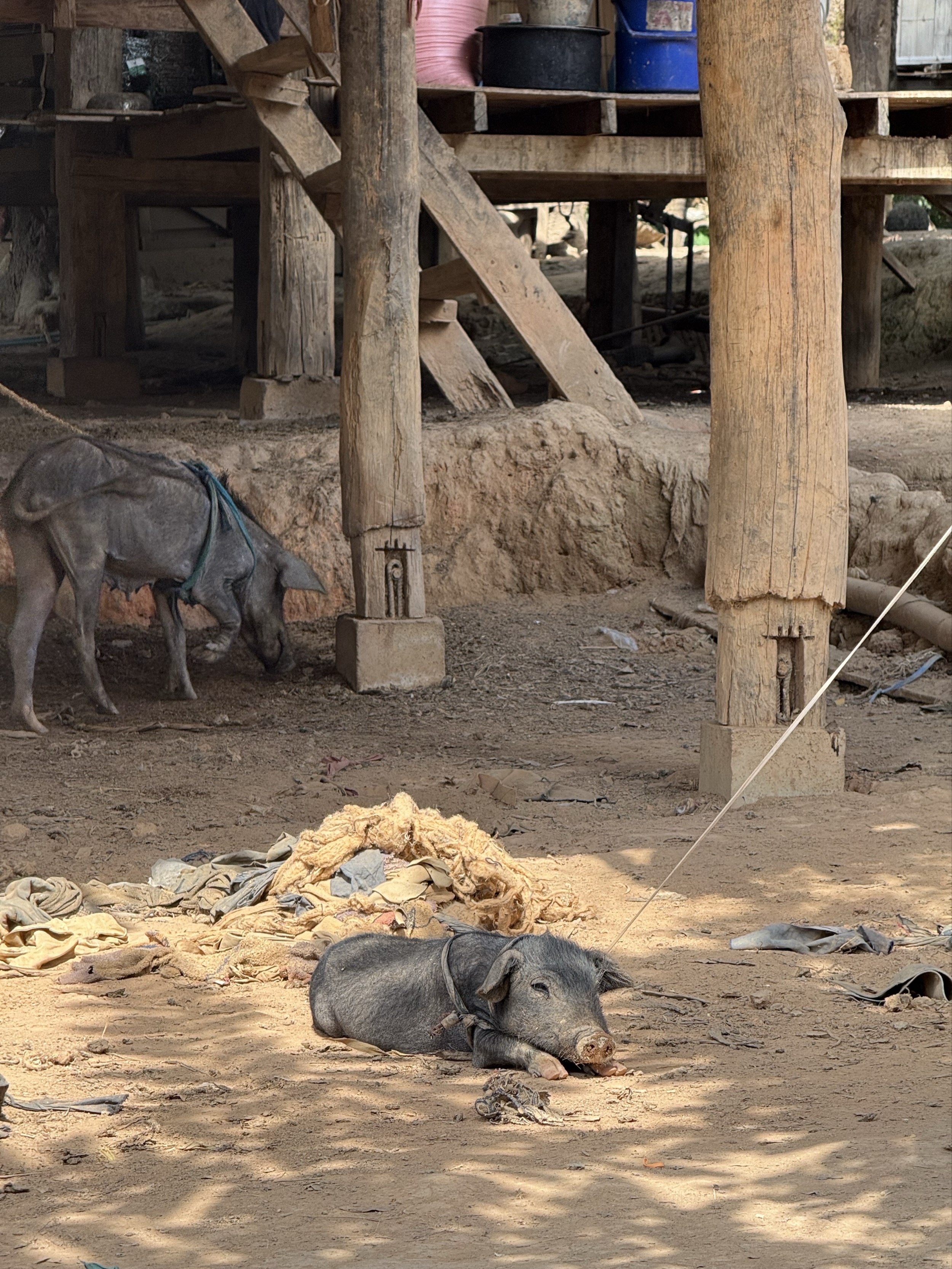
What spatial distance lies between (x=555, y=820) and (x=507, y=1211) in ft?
10.4

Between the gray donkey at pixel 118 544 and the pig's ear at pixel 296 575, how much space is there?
121 mm

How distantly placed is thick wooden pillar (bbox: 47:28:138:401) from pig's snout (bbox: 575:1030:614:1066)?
1115 centimetres

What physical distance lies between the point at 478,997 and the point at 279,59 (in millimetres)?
6974

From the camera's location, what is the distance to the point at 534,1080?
12.6ft

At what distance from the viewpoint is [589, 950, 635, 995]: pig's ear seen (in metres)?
3.98

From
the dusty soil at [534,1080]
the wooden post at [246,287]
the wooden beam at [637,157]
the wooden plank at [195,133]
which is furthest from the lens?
the wooden post at [246,287]

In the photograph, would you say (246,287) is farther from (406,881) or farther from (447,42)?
(406,881)

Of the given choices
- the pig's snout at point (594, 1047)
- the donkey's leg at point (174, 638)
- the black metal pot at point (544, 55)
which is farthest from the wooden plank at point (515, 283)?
the pig's snout at point (594, 1047)

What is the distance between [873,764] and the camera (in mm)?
6930

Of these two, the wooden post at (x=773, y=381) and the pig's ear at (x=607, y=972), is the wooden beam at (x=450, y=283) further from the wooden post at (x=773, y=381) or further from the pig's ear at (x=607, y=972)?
the pig's ear at (x=607, y=972)

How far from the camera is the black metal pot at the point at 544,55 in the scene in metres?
10.0

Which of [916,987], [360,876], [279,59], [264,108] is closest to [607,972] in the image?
[916,987]

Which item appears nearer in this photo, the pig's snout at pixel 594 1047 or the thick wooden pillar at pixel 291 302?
the pig's snout at pixel 594 1047

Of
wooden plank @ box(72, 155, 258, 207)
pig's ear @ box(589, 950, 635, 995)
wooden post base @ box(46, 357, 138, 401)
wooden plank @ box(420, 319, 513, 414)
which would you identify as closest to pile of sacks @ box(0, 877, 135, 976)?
pig's ear @ box(589, 950, 635, 995)
